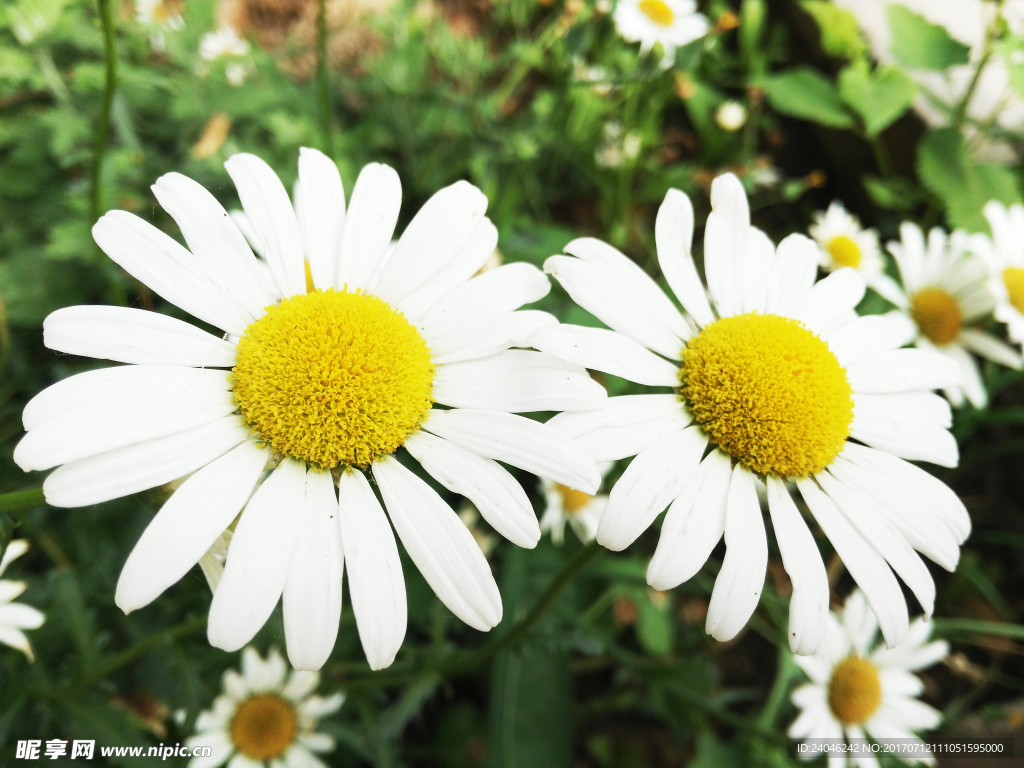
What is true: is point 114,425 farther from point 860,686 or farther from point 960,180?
point 960,180

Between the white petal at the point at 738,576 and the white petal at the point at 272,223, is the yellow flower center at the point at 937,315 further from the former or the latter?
the white petal at the point at 272,223

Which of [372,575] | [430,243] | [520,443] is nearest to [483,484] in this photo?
[520,443]

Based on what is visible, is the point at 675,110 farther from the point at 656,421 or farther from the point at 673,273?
the point at 656,421

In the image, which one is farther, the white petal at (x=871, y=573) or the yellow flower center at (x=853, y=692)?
the yellow flower center at (x=853, y=692)

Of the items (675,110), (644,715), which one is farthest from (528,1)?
(644,715)

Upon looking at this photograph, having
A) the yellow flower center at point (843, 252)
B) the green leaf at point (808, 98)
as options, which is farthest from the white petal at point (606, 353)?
the green leaf at point (808, 98)
